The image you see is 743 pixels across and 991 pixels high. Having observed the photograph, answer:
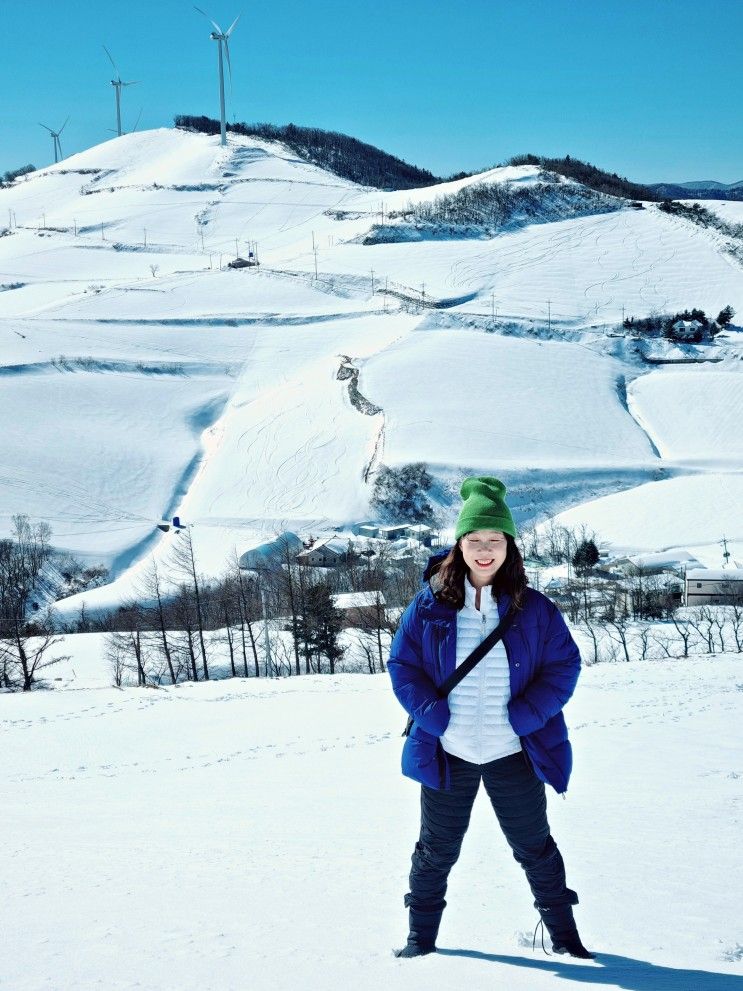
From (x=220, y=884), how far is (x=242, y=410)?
65.5 meters

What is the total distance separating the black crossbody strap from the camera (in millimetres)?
3705

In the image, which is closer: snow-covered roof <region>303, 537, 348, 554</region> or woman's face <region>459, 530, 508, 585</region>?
woman's face <region>459, 530, 508, 585</region>

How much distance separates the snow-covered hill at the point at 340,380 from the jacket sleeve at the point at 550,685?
4035 centimetres

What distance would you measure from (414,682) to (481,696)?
0.95ft

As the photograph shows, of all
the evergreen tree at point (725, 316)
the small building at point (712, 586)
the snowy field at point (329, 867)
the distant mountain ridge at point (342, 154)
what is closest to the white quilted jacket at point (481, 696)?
the snowy field at point (329, 867)

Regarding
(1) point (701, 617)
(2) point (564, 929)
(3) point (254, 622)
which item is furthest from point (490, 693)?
(1) point (701, 617)

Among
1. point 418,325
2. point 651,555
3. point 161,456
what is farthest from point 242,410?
point 651,555

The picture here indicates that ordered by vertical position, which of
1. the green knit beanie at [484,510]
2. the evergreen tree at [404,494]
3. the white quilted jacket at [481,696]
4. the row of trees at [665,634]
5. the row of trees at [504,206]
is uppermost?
the row of trees at [504,206]

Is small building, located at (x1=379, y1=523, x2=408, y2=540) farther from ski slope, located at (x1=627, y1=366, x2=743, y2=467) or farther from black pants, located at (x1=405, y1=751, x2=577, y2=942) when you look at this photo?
black pants, located at (x1=405, y1=751, x2=577, y2=942)

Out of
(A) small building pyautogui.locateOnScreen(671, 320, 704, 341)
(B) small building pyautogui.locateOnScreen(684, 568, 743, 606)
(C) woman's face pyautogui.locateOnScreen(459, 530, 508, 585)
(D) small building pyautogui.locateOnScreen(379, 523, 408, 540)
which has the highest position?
(A) small building pyautogui.locateOnScreen(671, 320, 704, 341)

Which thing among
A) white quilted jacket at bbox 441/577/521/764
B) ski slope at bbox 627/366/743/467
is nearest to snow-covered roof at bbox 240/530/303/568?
ski slope at bbox 627/366/743/467

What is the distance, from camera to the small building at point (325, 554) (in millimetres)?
45125

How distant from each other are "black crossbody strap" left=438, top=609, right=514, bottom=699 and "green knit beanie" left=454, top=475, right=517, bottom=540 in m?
0.37

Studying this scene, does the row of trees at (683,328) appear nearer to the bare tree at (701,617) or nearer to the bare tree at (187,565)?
the bare tree at (701,617)
